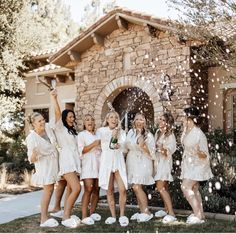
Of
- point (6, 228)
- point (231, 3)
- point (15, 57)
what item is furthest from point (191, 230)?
point (15, 57)

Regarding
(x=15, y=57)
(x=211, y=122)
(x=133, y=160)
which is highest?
(x=15, y=57)

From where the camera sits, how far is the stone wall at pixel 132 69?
37.6 feet

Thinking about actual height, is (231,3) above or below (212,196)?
above

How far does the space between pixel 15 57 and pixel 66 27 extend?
11.9 m

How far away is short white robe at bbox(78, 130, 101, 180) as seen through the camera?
21.9ft

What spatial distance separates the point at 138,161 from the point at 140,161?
0.03 meters

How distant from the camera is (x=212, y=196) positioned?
7574 mm

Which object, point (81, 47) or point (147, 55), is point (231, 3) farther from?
point (81, 47)

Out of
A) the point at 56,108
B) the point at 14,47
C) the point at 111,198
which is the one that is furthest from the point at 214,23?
the point at 14,47

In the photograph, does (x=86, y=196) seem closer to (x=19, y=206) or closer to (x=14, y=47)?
(x=19, y=206)

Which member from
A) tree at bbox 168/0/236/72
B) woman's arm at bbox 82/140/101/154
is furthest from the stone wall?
woman's arm at bbox 82/140/101/154

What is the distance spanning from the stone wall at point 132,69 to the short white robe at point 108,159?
4873 mm

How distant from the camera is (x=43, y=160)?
21.7 feet

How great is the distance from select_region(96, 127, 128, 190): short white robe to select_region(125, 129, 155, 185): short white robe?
0.15m
